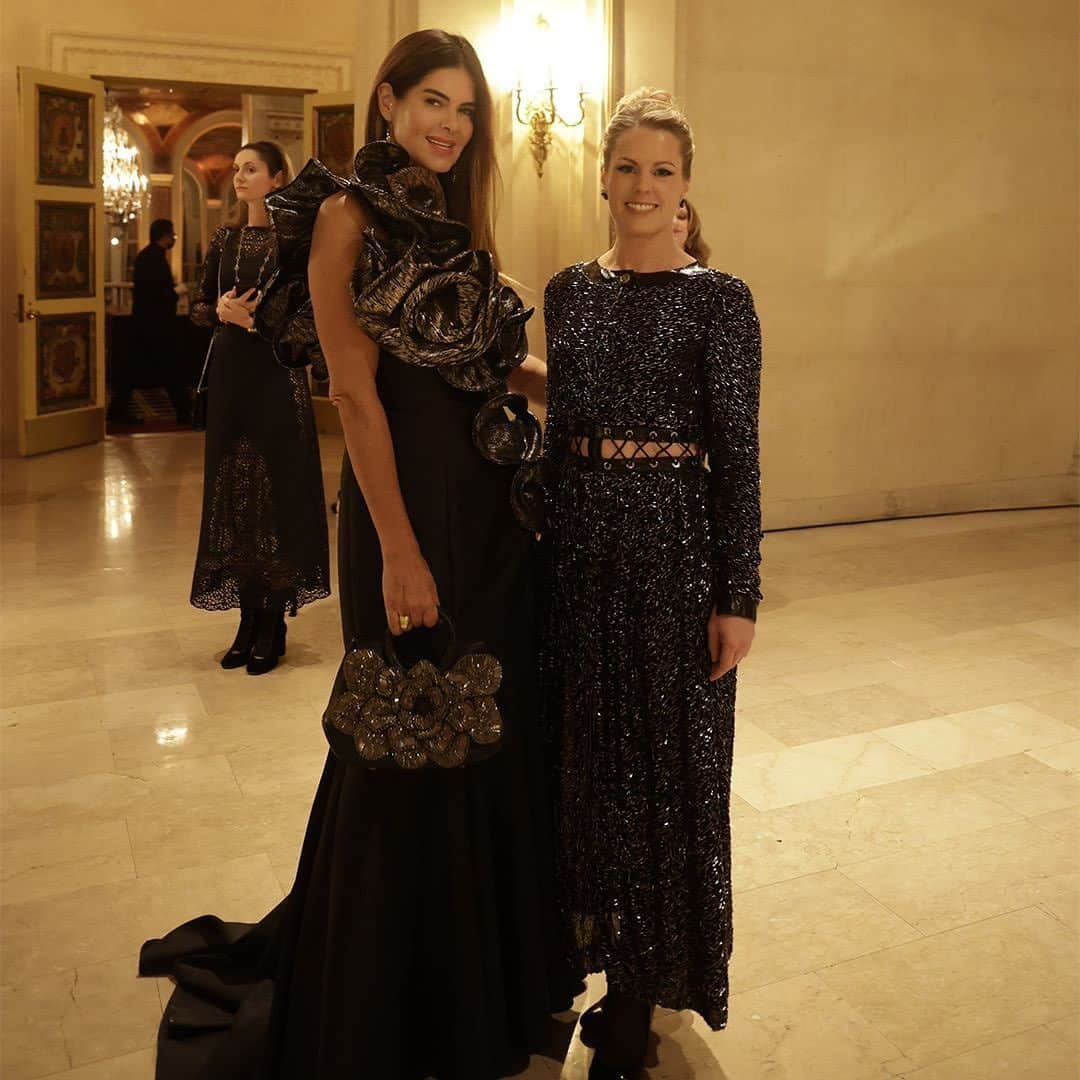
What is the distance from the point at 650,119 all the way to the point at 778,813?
218 cm

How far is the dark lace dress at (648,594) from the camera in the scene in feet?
7.32

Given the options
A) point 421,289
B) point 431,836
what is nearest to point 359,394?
point 421,289

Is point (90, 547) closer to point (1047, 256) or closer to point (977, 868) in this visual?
point (977, 868)

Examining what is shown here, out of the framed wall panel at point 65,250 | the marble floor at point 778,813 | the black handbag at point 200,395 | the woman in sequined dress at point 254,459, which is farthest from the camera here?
the framed wall panel at point 65,250

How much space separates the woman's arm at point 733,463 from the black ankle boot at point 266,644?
2887 millimetres

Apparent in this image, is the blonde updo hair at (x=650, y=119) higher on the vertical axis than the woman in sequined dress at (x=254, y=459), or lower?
higher

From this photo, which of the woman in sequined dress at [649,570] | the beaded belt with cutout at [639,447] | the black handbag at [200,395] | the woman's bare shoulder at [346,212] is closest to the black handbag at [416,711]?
the woman in sequined dress at [649,570]

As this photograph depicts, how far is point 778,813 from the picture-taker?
12.1 ft

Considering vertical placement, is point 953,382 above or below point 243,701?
above

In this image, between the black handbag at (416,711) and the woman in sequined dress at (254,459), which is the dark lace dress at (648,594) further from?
the woman in sequined dress at (254,459)

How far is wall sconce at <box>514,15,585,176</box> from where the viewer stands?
6.54 meters

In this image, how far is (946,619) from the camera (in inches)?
230

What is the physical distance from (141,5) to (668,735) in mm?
10025

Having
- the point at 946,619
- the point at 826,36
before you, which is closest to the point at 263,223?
the point at 946,619
